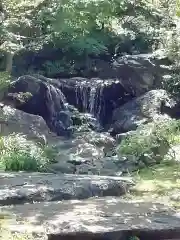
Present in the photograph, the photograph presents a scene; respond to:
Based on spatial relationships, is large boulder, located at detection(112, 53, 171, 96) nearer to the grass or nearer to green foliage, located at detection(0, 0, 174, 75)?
green foliage, located at detection(0, 0, 174, 75)

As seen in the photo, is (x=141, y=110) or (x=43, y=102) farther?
(x=43, y=102)

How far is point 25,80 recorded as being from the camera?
578 inches

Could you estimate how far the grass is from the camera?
7.74 meters

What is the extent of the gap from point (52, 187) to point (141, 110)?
7935mm

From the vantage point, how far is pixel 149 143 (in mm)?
10492

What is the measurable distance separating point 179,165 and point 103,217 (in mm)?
4681

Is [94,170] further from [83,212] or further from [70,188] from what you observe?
[83,212]

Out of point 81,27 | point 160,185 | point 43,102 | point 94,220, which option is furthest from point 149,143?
point 81,27

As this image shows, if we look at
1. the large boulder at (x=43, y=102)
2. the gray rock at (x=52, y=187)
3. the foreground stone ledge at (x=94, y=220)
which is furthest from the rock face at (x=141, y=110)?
the foreground stone ledge at (x=94, y=220)

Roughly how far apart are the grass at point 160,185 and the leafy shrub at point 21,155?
83.8 inches

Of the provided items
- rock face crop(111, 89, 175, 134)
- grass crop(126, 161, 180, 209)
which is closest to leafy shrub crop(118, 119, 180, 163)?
grass crop(126, 161, 180, 209)

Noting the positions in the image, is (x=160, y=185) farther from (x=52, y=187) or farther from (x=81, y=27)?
(x=81, y=27)

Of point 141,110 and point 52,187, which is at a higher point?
point 141,110

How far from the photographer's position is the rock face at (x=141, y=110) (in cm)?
1447
